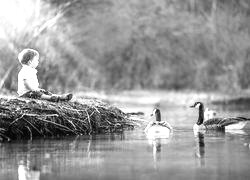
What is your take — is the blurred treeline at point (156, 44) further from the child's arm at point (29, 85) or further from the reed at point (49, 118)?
the child's arm at point (29, 85)

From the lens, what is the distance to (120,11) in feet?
201

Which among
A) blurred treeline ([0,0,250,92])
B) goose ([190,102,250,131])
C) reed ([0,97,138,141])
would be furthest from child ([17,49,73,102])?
blurred treeline ([0,0,250,92])

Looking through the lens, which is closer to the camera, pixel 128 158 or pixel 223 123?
pixel 128 158

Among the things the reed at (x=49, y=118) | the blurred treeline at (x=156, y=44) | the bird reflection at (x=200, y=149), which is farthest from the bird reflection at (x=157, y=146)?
the blurred treeline at (x=156, y=44)

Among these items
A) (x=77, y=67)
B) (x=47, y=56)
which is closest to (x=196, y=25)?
(x=77, y=67)

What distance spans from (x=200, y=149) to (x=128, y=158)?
1.57 meters

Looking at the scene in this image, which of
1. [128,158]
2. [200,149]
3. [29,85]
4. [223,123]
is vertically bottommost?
[128,158]

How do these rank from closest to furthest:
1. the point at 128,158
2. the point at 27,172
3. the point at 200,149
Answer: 1. the point at 27,172
2. the point at 128,158
3. the point at 200,149

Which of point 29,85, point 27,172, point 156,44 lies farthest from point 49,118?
point 156,44

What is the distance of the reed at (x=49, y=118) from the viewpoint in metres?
13.8

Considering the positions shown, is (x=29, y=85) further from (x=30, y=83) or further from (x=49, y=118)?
(x=49, y=118)

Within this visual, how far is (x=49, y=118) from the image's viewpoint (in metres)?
14.2

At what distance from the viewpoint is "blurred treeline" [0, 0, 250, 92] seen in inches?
1886

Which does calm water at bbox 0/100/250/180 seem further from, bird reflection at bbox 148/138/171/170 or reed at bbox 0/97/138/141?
reed at bbox 0/97/138/141
